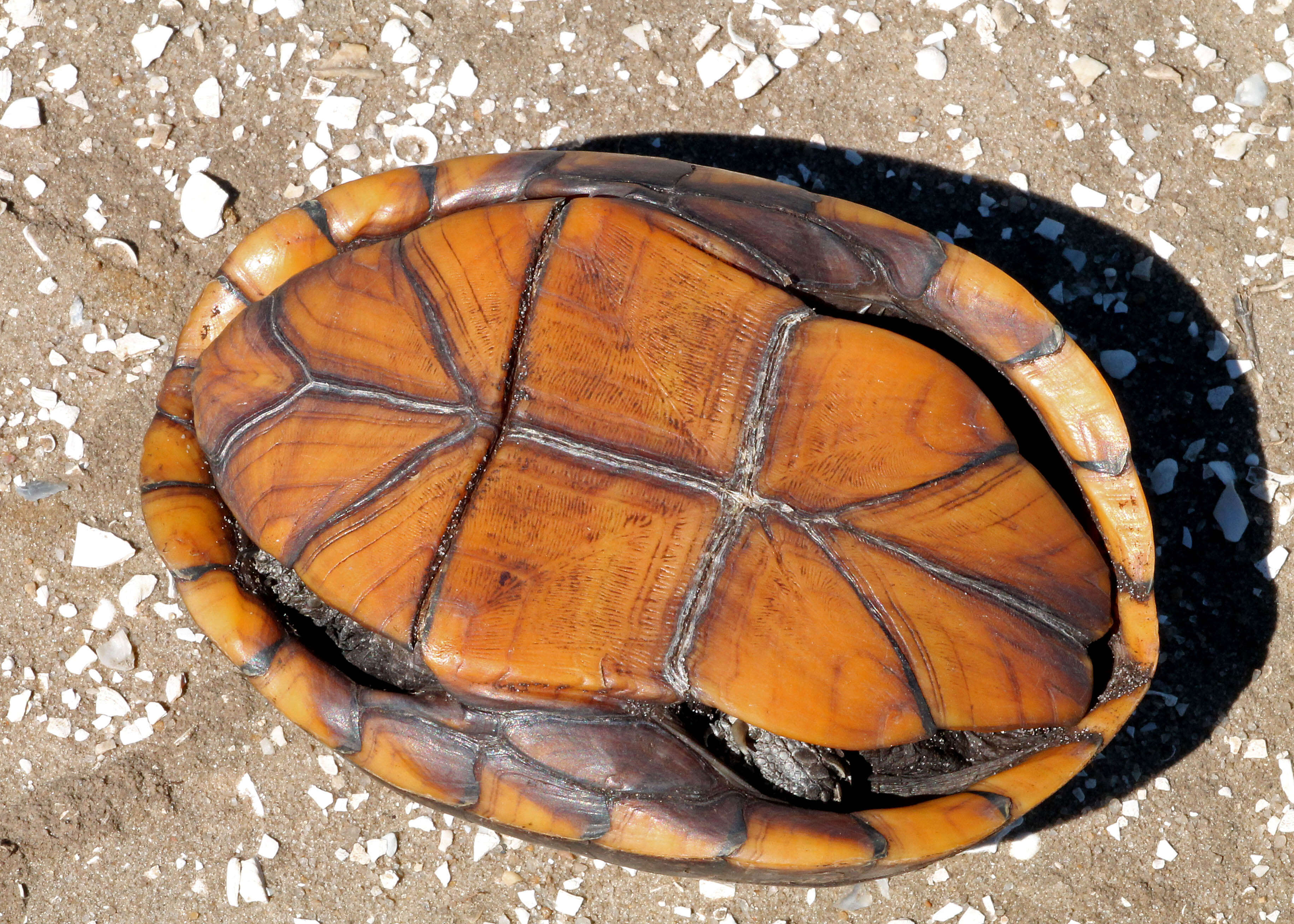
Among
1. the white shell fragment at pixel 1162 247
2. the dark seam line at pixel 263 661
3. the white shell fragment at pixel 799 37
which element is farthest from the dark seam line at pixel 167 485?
the white shell fragment at pixel 1162 247

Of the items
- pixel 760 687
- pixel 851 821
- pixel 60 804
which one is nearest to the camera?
pixel 760 687

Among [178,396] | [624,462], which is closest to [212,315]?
[178,396]

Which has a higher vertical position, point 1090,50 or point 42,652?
point 1090,50

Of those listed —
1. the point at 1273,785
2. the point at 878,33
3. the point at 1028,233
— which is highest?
the point at 878,33

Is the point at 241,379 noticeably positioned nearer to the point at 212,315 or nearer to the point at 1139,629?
the point at 212,315

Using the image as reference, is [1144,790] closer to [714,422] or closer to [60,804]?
[714,422]

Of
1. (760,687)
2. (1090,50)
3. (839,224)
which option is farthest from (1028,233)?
(760,687)

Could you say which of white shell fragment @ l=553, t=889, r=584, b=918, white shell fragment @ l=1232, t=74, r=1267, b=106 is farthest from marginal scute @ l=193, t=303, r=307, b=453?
white shell fragment @ l=1232, t=74, r=1267, b=106

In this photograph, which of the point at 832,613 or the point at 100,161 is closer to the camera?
the point at 832,613

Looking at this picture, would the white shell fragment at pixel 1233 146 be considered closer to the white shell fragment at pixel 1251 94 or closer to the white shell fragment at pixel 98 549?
the white shell fragment at pixel 1251 94
